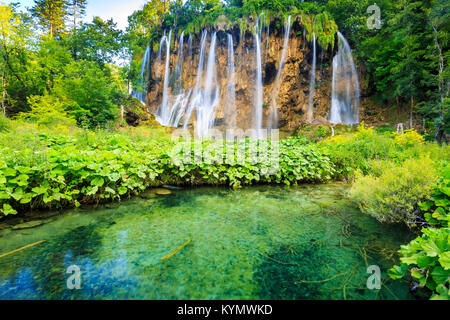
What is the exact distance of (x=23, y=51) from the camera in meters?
13.7

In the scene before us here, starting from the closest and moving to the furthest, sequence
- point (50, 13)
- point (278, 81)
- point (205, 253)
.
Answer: point (205, 253) → point (278, 81) → point (50, 13)

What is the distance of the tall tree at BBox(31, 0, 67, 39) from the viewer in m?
24.3

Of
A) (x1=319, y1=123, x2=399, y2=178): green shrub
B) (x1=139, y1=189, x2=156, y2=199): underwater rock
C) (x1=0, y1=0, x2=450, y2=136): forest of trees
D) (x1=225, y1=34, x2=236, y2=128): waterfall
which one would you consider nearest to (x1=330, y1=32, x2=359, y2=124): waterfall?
(x1=0, y1=0, x2=450, y2=136): forest of trees

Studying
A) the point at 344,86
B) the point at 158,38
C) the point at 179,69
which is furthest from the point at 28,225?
the point at 158,38

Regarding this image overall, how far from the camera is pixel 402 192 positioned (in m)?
2.55

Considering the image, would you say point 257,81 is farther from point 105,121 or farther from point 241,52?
point 105,121

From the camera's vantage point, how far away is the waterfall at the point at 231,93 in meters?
18.9

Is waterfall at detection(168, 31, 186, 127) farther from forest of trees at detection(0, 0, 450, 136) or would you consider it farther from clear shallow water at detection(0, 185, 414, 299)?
clear shallow water at detection(0, 185, 414, 299)

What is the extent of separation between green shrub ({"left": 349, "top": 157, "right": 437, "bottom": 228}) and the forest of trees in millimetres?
11010

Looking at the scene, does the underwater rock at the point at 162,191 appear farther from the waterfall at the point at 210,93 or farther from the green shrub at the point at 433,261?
the waterfall at the point at 210,93

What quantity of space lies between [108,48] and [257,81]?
1379 cm

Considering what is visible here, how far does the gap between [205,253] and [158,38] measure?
27.4 meters

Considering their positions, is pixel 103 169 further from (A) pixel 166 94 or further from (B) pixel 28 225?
(A) pixel 166 94

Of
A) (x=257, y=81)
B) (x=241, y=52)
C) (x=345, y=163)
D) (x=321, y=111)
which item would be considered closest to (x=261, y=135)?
(x=257, y=81)
